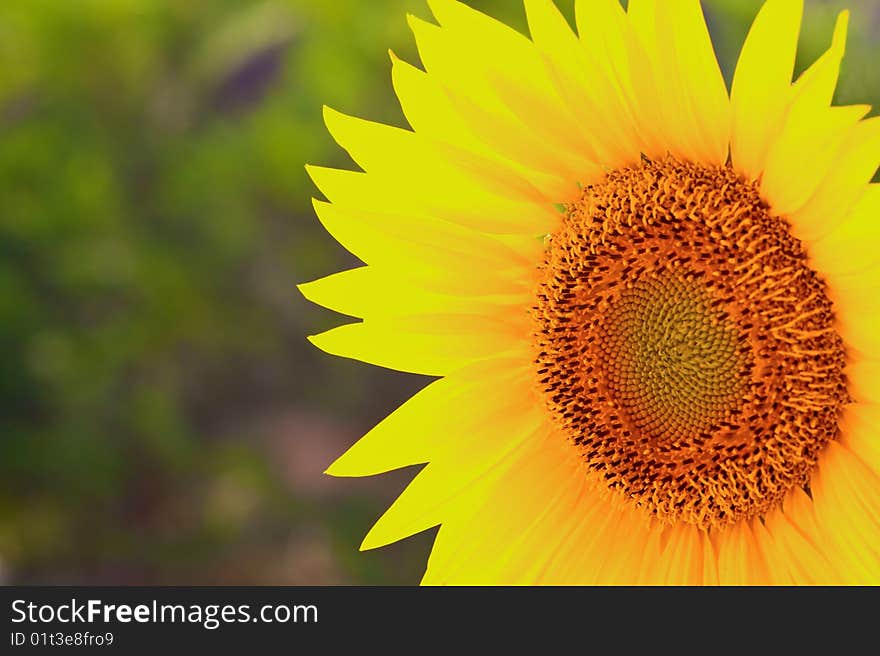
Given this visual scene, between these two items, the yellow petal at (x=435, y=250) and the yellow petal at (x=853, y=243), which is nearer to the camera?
the yellow petal at (x=853, y=243)

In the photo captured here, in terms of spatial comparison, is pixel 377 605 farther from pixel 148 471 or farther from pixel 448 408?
pixel 148 471

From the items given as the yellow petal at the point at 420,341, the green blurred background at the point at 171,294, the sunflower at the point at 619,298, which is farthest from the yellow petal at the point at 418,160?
the green blurred background at the point at 171,294

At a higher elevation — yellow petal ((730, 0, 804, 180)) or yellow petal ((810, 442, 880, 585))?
yellow petal ((730, 0, 804, 180))

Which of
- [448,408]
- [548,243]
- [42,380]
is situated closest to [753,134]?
[548,243]

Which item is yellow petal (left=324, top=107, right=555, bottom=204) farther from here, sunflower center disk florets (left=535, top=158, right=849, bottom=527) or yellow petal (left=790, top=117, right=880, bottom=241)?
yellow petal (left=790, top=117, right=880, bottom=241)

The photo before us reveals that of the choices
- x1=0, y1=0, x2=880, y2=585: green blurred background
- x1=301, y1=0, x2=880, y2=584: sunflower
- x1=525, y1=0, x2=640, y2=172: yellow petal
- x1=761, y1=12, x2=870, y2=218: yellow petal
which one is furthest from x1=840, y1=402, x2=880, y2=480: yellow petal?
x1=0, y1=0, x2=880, y2=585: green blurred background

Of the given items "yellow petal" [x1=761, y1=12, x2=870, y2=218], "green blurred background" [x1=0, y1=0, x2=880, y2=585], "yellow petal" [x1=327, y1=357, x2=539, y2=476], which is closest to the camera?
"yellow petal" [x1=761, y1=12, x2=870, y2=218]

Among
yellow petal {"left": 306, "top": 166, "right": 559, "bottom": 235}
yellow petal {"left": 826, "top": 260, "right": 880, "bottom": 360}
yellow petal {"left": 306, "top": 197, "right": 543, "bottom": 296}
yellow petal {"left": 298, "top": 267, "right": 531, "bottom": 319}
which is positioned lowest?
yellow petal {"left": 826, "top": 260, "right": 880, "bottom": 360}

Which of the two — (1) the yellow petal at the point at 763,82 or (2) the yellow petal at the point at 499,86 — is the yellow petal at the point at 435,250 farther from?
(1) the yellow petal at the point at 763,82
